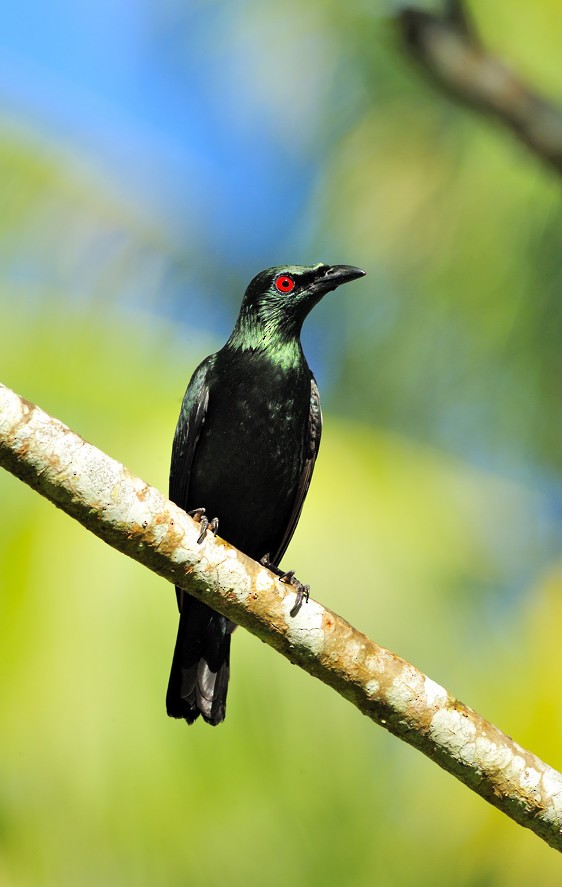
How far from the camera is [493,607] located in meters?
6.68

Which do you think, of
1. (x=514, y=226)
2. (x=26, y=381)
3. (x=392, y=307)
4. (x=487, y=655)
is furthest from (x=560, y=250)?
(x=26, y=381)

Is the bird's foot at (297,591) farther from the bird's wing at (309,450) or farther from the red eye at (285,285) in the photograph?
the red eye at (285,285)

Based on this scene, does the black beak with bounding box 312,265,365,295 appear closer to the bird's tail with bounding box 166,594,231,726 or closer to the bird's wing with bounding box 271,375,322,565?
the bird's wing with bounding box 271,375,322,565

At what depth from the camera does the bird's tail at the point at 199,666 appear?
4523 millimetres

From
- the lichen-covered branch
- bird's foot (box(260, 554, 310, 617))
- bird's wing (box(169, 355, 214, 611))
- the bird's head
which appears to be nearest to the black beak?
the bird's head

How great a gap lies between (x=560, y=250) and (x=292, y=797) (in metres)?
4.31

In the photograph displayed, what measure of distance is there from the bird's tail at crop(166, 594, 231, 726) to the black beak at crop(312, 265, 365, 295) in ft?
4.67

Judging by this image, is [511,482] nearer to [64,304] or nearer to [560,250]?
[560,250]

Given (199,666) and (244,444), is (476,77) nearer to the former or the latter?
(244,444)

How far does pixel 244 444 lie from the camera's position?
4504 mm

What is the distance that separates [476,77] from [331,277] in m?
3.05

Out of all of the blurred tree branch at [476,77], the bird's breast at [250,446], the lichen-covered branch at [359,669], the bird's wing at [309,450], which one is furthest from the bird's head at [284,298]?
the blurred tree branch at [476,77]

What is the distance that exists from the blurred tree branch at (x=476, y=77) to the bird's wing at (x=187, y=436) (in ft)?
10.4

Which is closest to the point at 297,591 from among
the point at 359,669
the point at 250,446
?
the point at 359,669
